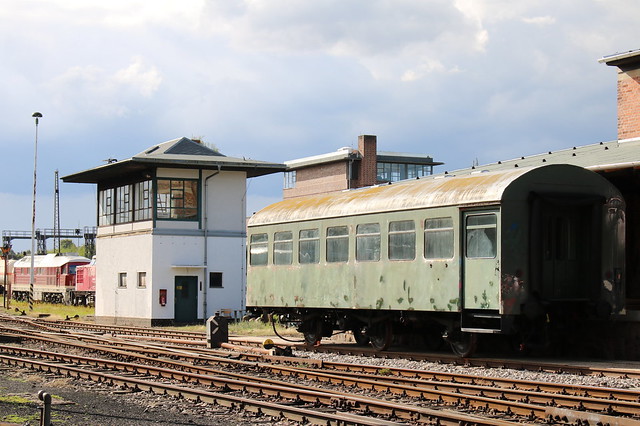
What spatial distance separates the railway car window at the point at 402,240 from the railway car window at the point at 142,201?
62.6 ft

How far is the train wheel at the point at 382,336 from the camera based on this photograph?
63.4ft

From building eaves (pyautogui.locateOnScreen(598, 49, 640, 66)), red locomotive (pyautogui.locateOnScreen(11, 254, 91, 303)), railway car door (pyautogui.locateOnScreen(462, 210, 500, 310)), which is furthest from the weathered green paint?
red locomotive (pyautogui.locateOnScreen(11, 254, 91, 303))

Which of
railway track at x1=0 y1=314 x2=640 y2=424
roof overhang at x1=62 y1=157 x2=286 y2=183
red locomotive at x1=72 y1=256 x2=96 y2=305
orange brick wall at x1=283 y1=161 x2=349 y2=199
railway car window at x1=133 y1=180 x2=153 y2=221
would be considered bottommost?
railway track at x1=0 y1=314 x2=640 y2=424

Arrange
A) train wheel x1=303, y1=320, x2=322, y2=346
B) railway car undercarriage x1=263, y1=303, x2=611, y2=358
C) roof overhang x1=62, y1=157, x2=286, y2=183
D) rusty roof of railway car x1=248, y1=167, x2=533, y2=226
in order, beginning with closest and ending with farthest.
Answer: rusty roof of railway car x1=248, y1=167, x2=533, y2=226 → railway car undercarriage x1=263, y1=303, x2=611, y2=358 → train wheel x1=303, y1=320, x2=322, y2=346 → roof overhang x1=62, y1=157, x2=286, y2=183

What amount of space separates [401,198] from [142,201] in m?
20.5

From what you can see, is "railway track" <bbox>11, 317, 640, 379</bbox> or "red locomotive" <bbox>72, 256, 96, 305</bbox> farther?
"red locomotive" <bbox>72, 256, 96, 305</bbox>

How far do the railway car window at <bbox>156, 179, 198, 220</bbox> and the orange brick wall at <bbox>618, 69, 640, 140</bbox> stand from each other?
659 inches

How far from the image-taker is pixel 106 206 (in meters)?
41.3

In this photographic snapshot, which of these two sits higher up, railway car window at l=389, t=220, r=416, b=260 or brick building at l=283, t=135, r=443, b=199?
brick building at l=283, t=135, r=443, b=199

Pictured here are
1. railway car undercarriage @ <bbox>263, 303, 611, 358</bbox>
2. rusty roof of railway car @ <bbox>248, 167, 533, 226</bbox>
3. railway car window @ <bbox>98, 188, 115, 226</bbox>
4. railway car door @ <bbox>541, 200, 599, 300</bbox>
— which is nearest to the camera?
rusty roof of railway car @ <bbox>248, 167, 533, 226</bbox>

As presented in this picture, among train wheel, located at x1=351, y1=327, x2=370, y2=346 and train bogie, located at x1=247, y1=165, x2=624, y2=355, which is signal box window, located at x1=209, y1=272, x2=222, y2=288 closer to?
train wheel, located at x1=351, y1=327, x2=370, y2=346

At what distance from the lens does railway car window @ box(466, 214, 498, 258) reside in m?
16.1

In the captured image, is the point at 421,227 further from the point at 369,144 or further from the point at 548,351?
the point at 369,144

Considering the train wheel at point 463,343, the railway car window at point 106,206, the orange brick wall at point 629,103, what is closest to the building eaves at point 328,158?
the railway car window at point 106,206
